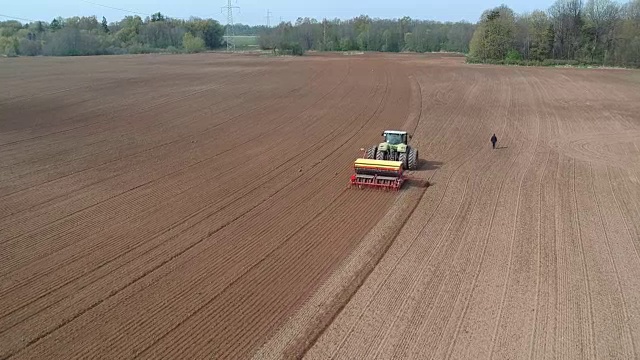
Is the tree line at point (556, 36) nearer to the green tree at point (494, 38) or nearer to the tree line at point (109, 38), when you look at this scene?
the green tree at point (494, 38)

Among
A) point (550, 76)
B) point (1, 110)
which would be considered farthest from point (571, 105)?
point (1, 110)

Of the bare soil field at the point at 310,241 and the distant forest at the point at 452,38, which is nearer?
the bare soil field at the point at 310,241

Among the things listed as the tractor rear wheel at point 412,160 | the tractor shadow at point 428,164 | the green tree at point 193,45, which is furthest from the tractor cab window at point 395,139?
the green tree at point 193,45

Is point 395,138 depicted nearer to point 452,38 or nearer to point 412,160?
point 412,160

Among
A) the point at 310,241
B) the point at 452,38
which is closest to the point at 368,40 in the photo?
the point at 452,38

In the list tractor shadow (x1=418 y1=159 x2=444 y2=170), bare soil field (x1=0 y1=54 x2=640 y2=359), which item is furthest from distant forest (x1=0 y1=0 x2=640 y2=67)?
tractor shadow (x1=418 y1=159 x2=444 y2=170)

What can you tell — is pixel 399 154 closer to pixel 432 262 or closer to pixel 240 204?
pixel 240 204

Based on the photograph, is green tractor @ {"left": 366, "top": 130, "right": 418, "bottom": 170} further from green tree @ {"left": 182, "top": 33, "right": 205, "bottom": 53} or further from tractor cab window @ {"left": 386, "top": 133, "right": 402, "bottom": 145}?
green tree @ {"left": 182, "top": 33, "right": 205, "bottom": 53}
